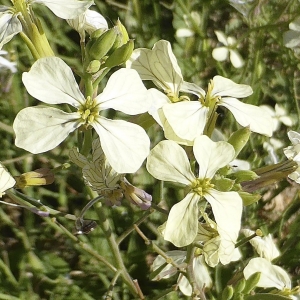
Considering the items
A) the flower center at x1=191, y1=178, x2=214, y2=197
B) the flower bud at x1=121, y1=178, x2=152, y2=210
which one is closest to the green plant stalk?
the flower bud at x1=121, y1=178, x2=152, y2=210

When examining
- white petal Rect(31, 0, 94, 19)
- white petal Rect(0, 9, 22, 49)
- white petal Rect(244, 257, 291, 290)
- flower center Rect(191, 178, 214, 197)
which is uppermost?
white petal Rect(31, 0, 94, 19)

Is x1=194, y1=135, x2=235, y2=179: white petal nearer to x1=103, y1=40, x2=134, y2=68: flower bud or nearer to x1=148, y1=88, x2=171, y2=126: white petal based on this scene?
x1=148, y1=88, x2=171, y2=126: white petal

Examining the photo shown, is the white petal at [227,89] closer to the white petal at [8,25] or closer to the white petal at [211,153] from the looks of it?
the white petal at [211,153]

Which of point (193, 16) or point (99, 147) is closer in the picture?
point (99, 147)

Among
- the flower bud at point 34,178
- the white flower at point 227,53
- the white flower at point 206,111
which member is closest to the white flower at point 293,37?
the white flower at point 227,53

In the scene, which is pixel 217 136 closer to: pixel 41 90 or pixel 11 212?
pixel 41 90

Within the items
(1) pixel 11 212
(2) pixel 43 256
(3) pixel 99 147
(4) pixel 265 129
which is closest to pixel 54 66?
(3) pixel 99 147
